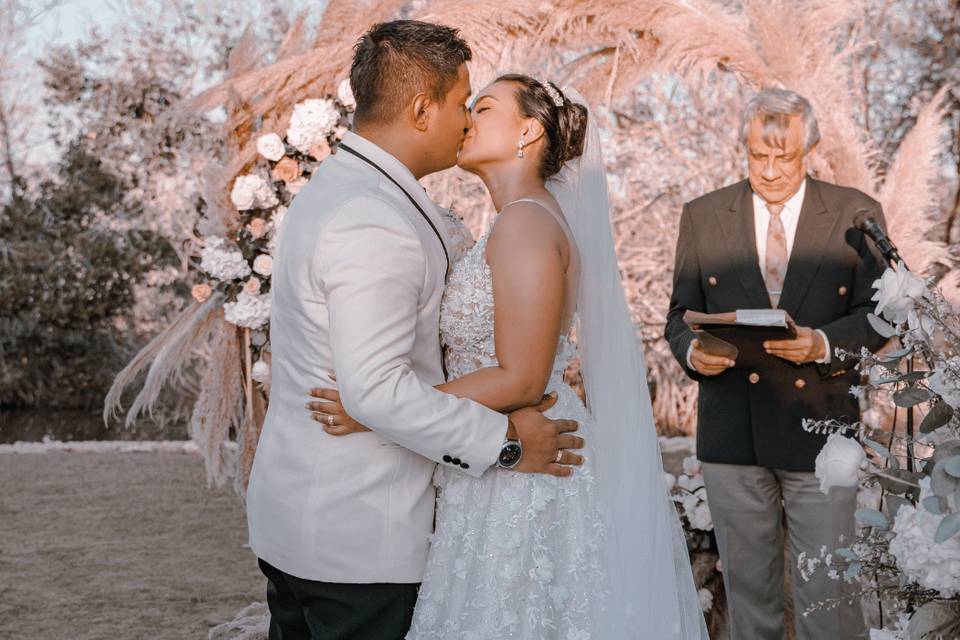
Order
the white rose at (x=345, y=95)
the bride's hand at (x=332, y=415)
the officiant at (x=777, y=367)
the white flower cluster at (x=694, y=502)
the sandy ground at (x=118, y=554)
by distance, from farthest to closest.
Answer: the sandy ground at (x=118, y=554) < the white rose at (x=345, y=95) < the white flower cluster at (x=694, y=502) < the officiant at (x=777, y=367) < the bride's hand at (x=332, y=415)

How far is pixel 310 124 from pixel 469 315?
2.35 m

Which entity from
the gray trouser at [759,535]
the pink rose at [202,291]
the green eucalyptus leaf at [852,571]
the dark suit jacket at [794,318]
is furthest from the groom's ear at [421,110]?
the pink rose at [202,291]

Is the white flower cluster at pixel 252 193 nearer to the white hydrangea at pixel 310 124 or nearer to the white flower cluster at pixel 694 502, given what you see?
the white hydrangea at pixel 310 124

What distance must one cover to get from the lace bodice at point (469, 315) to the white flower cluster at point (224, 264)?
7.38 feet

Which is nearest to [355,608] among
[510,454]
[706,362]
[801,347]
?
[510,454]

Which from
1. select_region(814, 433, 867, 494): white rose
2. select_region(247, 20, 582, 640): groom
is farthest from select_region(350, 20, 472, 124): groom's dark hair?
select_region(814, 433, 867, 494): white rose

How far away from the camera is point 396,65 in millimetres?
2094

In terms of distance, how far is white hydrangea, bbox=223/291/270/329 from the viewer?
14.2ft

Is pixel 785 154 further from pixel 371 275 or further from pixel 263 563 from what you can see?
pixel 263 563

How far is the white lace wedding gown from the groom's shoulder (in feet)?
4.66

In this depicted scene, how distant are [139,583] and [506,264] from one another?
3.92m

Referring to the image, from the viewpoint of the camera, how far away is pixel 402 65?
210cm

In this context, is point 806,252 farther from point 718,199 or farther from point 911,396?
point 911,396

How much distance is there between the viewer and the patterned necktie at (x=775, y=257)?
3312 mm
